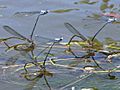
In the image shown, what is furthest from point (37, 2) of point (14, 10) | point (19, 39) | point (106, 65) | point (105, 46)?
point (106, 65)

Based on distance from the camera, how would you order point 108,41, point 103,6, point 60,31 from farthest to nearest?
1. point 103,6
2. point 60,31
3. point 108,41

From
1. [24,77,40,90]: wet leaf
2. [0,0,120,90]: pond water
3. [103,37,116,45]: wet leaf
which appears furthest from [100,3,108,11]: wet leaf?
[24,77,40,90]: wet leaf

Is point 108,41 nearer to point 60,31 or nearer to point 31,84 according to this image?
point 60,31

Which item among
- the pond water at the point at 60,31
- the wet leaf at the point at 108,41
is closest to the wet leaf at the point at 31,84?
the pond water at the point at 60,31

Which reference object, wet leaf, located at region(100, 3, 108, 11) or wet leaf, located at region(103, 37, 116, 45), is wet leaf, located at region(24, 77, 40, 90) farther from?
wet leaf, located at region(100, 3, 108, 11)

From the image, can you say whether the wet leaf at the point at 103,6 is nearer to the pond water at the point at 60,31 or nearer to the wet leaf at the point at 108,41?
the pond water at the point at 60,31

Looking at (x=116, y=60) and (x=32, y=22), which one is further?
(x=32, y=22)

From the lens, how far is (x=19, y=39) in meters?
3.32

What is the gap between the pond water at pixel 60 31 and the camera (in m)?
2.53

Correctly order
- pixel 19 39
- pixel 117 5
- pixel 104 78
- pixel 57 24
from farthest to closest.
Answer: pixel 117 5 < pixel 57 24 < pixel 19 39 < pixel 104 78

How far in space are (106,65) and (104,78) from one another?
248 millimetres

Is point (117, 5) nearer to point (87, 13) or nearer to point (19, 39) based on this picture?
point (87, 13)

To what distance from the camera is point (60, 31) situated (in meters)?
3.66

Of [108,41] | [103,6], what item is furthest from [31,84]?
[103,6]
